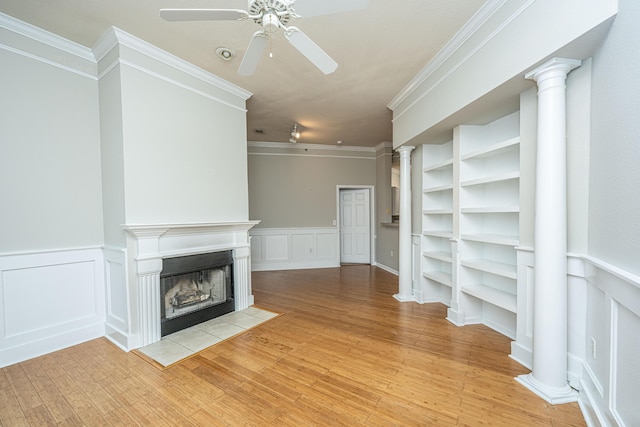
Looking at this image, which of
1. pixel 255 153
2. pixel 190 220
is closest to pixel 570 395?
pixel 190 220

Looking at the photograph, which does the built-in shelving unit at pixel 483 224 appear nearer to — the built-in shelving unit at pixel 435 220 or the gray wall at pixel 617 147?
the built-in shelving unit at pixel 435 220

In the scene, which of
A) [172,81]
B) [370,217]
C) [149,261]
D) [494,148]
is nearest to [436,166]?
[494,148]

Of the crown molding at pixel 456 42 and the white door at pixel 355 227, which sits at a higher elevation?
the crown molding at pixel 456 42

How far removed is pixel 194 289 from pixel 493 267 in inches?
130

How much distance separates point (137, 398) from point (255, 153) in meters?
4.84

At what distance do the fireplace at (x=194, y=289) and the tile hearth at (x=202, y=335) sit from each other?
0.34 feet

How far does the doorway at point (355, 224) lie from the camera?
647 centimetres

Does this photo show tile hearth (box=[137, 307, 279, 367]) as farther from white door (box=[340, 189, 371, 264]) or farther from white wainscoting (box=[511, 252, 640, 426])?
white door (box=[340, 189, 371, 264])

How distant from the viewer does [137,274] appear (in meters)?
2.40

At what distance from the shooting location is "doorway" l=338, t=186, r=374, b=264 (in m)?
6.47

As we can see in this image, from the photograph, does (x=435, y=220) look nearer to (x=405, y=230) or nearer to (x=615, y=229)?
(x=405, y=230)

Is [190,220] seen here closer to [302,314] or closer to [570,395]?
[302,314]

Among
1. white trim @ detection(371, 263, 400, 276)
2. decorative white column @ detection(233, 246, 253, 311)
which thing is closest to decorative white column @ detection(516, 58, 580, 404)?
decorative white column @ detection(233, 246, 253, 311)

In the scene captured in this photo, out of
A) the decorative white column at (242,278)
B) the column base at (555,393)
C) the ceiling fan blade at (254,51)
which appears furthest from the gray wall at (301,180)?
the column base at (555,393)
